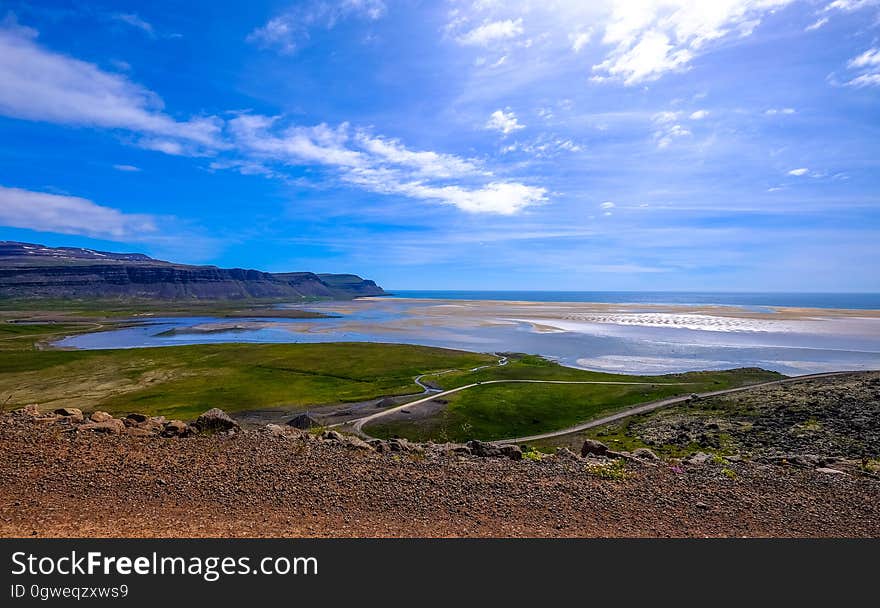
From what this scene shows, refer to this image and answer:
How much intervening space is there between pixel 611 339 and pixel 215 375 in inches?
3090

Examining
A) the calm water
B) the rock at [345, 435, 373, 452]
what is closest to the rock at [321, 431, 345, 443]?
the rock at [345, 435, 373, 452]

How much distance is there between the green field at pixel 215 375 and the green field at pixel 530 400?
9476mm

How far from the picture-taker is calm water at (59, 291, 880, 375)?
225 feet

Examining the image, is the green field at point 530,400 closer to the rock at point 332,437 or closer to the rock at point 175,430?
the rock at point 332,437

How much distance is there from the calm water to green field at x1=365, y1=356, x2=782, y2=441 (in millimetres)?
9126

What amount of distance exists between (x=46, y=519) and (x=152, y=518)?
2.07 metres

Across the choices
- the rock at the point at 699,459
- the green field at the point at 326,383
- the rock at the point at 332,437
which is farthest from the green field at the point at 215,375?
the rock at the point at 699,459

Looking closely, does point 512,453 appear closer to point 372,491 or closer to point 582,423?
point 372,491

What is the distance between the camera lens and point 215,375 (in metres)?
60.1

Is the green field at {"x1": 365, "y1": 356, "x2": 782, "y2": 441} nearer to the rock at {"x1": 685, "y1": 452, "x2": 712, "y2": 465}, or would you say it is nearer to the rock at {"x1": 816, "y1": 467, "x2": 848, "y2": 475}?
the rock at {"x1": 685, "y1": 452, "x2": 712, "y2": 465}

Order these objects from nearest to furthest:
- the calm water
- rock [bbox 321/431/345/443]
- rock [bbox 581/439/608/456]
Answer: rock [bbox 321/431/345/443], rock [bbox 581/439/608/456], the calm water

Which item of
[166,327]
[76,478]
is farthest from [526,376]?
[166,327]

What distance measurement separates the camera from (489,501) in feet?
35.7

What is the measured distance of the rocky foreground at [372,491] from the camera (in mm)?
9570
